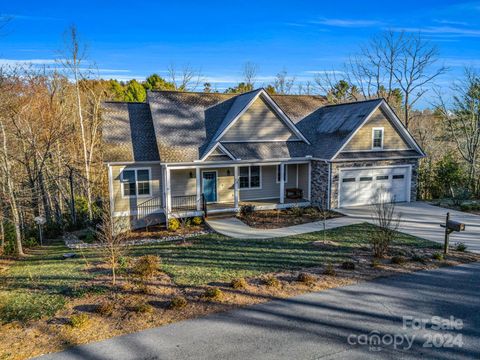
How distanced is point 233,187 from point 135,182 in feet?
18.4

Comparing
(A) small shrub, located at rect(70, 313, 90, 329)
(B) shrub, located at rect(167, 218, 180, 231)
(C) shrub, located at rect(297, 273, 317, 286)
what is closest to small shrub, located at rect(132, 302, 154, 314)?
(A) small shrub, located at rect(70, 313, 90, 329)

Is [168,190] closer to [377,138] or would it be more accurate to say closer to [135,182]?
[135,182]

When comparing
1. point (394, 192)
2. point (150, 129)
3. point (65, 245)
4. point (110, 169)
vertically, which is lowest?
point (65, 245)

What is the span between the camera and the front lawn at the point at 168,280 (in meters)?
7.40

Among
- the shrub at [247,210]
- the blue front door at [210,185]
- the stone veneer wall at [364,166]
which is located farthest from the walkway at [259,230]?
the blue front door at [210,185]

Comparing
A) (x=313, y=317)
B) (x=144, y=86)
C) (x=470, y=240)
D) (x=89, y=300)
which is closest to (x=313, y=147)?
(x=470, y=240)

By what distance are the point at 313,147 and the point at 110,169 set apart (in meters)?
11.5

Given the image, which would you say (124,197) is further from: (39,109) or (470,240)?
(470,240)

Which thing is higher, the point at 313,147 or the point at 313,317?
the point at 313,147

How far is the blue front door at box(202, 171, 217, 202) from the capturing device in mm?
19000

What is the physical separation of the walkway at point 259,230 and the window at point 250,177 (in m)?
3.19

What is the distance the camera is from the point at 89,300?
866 cm

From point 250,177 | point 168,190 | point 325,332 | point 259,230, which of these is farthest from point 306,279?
point 250,177

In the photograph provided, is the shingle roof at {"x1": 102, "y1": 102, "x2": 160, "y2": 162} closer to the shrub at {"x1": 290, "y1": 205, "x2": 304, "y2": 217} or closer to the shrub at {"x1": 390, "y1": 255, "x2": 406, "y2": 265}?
the shrub at {"x1": 290, "y1": 205, "x2": 304, "y2": 217}
